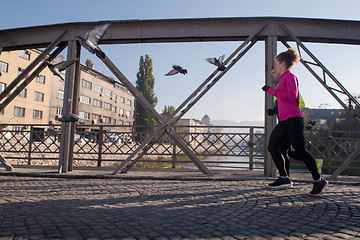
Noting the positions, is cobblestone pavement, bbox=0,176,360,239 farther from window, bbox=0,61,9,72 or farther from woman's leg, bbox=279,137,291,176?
window, bbox=0,61,9,72

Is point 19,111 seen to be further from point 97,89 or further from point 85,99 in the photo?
point 97,89

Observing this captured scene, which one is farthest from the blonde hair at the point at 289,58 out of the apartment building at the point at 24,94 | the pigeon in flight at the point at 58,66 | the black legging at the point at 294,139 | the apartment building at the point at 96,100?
the apartment building at the point at 96,100

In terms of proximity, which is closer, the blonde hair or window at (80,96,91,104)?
Answer: the blonde hair

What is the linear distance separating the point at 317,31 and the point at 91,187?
5.84 meters

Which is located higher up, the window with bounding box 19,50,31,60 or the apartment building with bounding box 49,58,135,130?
the window with bounding box 19,50,31,60

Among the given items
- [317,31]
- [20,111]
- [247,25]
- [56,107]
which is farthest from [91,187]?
[56,107]

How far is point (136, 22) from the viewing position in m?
6.68

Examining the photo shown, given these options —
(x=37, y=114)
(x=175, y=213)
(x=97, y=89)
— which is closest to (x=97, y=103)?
(x=97, y=89)

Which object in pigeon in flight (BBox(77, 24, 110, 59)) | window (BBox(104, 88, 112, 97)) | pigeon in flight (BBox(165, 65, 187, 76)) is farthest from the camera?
window (BBox(104, 88, 112, 97))

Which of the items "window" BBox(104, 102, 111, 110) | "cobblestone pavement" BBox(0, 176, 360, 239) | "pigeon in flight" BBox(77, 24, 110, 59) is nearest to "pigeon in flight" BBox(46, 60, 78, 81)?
"pigeon in flight" BBox(77, 24, 110, 59)

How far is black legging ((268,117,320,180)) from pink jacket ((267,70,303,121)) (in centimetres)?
10

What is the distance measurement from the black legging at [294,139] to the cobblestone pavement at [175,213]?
0.47 metres

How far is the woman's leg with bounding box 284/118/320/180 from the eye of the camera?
412 centimetres

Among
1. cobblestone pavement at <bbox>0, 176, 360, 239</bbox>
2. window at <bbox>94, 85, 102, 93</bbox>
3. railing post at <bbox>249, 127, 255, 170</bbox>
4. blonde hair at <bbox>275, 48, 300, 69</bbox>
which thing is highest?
window at <bbox>94, 85, 102, 93</bbox>
